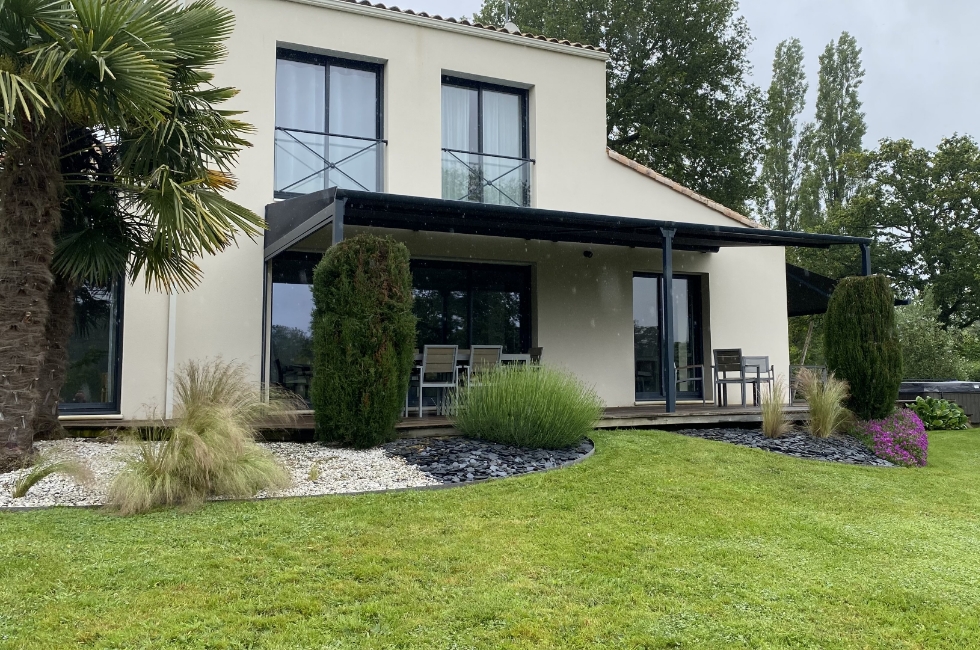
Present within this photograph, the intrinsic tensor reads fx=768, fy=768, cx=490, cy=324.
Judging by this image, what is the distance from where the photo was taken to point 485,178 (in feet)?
37.7

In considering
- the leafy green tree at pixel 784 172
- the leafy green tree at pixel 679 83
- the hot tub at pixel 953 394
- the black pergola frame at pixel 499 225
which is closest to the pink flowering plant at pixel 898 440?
the black pergola frame at pixel 499 225

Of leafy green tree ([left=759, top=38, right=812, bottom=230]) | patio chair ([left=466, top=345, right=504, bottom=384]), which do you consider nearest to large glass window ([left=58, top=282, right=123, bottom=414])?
patio chair ([left=466, top=345, right=504, bottom=384])

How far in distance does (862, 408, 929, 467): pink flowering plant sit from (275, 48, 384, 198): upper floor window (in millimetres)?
Answer: 7159

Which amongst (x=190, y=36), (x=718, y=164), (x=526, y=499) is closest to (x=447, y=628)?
(x=526, y=499)

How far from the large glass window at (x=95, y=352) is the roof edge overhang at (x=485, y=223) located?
2.01 meters

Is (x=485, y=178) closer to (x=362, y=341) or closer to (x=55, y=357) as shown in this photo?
(x=362, y=341)

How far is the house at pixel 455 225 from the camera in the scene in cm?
935

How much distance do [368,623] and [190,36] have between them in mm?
5812

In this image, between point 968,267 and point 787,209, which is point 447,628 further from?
point 787,209

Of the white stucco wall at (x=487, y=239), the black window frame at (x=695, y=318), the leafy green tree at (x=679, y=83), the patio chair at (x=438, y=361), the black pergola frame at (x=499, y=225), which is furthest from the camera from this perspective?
the leafy green tree at (x=679, y=83)

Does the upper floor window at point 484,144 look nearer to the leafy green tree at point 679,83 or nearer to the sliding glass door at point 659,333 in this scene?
the sliding glass door at point 659,333

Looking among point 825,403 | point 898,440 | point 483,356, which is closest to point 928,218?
point 898,440

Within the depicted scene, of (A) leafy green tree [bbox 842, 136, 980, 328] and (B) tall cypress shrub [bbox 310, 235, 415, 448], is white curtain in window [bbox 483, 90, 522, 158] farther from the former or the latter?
(A) leafy green tree [bbox 842, 136, 980, 328]

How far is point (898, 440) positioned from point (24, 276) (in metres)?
9.23
